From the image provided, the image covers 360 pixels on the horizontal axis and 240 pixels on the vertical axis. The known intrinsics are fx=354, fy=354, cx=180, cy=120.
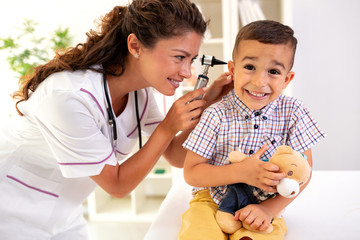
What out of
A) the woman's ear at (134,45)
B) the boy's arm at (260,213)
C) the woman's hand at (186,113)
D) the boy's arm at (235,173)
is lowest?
the boy's arm at (260,213)

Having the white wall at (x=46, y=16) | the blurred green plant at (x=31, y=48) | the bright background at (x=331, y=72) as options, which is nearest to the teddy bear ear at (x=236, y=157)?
the bright background at (x=331, y=72)

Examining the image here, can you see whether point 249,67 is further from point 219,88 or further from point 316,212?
point 316,212

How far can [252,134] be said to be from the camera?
106 cm

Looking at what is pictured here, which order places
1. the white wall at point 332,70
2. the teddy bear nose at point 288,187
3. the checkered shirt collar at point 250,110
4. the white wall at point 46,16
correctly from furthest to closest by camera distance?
1. the white wall at point 46,16
2. the white wall at point 332,70
3. the checkered shirt collar at point 250,110
4. the teddy bear nose at point 288,187

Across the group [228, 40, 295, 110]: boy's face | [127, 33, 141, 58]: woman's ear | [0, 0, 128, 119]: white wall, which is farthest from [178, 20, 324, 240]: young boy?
[0, 0, 128, 119]: white wall

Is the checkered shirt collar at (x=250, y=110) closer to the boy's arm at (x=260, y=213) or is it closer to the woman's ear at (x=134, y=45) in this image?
the boy's arm at (x=260, y=213)

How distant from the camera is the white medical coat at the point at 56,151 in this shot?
1.11 m

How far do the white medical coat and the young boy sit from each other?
0.33m

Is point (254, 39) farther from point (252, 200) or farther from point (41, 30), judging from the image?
point (41, 30)

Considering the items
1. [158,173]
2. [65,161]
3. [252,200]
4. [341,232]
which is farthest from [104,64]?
[158,173]

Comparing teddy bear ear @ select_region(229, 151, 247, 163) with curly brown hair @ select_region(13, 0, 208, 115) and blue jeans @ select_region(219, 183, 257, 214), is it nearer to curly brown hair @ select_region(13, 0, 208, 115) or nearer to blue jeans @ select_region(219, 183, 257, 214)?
blue jeans @ select_region(219, 183, 257, 214)

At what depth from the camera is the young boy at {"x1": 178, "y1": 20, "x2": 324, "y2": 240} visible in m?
0.95

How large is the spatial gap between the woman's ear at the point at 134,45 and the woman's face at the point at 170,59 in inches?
0.8

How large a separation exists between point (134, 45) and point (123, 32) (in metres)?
0.09
